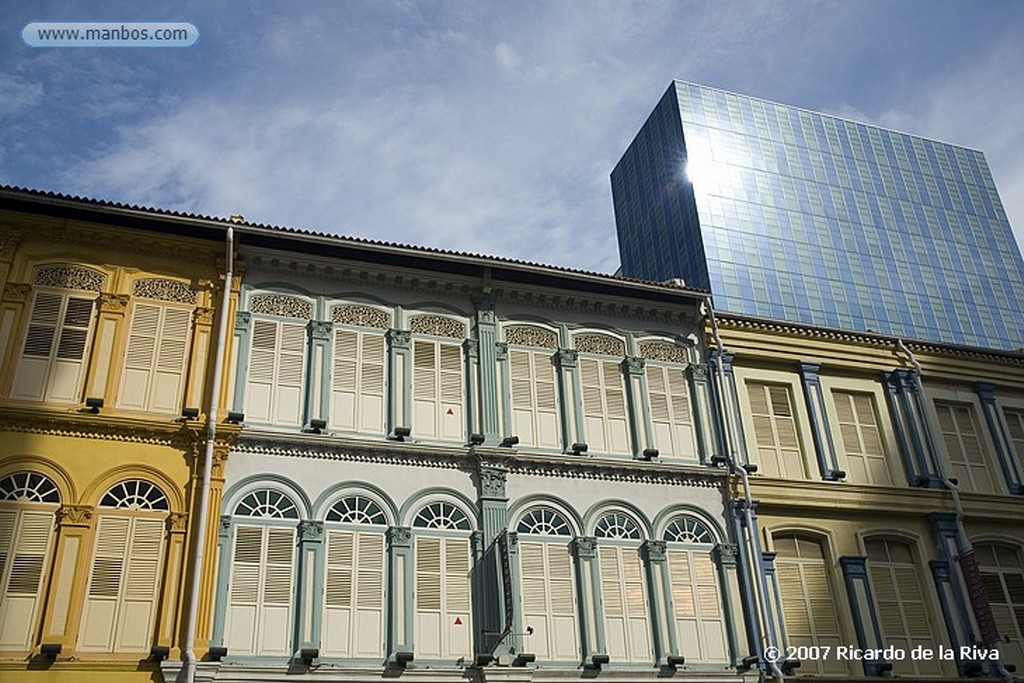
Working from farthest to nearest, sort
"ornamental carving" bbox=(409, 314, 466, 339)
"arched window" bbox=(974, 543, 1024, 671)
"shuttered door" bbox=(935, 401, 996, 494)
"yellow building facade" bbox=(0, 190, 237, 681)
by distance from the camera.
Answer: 1. "shuttered door" bbox=(935, 401, 996, 494)
2. "arched window" bbox=(974, 543, 1024, 671)
3. "ornamental carving" bbox=(409, 314, 466, 339)
4. "yellow building facade" bbox=(0, 190, 237, 681)

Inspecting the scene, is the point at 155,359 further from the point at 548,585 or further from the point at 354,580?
the point at 548,585

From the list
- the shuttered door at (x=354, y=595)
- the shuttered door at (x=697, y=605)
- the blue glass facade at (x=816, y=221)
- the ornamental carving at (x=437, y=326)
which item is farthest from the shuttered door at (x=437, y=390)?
the blue glass facade at (x=816, y=221)

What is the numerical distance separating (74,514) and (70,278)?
422 centimetres

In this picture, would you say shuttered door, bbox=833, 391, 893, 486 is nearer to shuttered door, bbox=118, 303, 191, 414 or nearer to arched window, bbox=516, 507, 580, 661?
arched window, bbox=516, 507, 580, 661

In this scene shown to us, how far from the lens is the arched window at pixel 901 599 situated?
1802 centimetres

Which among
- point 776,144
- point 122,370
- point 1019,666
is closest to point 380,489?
point 122,370

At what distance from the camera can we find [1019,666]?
1858 centimetres

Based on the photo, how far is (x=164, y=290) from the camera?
55.2 feet

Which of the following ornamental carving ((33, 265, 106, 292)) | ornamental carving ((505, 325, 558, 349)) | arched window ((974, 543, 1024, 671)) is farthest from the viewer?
arched window ((974, 543, 1024, 671))

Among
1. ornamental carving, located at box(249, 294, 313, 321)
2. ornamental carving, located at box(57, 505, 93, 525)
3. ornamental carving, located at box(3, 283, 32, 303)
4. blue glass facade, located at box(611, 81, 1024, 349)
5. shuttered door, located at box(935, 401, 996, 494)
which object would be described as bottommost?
ornamental carving, located at box(57, 505, 93, 525)

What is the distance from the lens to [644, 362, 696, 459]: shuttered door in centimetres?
1862

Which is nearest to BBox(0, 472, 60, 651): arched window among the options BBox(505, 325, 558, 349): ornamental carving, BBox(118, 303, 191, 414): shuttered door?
BBox(118, 303, 191, 414): shuttered door

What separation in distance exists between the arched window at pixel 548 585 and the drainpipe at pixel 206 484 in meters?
5.22

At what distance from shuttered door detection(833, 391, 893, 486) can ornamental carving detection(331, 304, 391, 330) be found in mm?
9837
